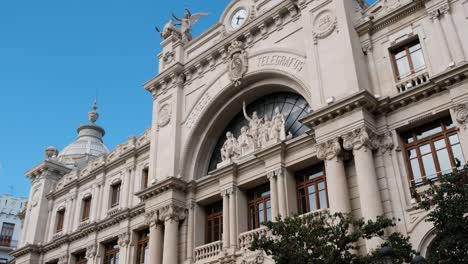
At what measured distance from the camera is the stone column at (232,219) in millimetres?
21156

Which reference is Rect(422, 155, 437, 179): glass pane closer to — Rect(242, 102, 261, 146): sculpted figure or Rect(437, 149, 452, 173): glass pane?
Rect(437, 149, 452, 173): glass pane

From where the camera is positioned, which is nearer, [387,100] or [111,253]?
[387,100]

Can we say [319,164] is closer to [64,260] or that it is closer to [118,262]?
[118,262]

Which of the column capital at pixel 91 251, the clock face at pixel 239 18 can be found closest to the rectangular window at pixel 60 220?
the column capital at pixel 91 251

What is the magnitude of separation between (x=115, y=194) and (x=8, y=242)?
24.4 metres

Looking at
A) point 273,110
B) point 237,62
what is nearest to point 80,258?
point 273,110

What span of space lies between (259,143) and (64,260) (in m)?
15.5

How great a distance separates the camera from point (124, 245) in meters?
27.0

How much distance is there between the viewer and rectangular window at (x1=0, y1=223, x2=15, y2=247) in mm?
48844

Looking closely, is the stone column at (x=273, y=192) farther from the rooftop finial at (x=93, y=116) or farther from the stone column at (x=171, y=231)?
the rooftop finial at (x=93, y=116)

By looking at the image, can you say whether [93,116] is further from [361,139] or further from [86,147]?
[361,139]

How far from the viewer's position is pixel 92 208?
102 feet

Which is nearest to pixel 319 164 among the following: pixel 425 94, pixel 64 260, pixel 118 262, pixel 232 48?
pixel 425 94

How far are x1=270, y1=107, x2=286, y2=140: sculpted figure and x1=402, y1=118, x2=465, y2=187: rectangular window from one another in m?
5.46
